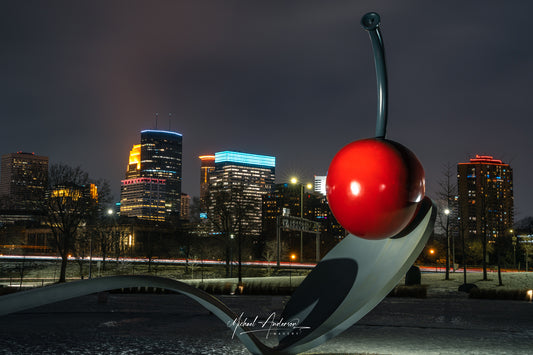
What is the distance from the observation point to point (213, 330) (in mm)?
12359

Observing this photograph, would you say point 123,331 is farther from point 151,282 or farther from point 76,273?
point 76,273

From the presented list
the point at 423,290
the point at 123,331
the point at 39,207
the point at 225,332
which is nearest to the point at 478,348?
the point at 225,332

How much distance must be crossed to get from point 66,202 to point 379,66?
105 feet

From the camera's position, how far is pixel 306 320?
8.19 m

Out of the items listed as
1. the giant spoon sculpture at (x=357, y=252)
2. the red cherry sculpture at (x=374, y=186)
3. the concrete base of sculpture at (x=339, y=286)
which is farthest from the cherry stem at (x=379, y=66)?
the concrete base of sculpture at (x=339, y=286)

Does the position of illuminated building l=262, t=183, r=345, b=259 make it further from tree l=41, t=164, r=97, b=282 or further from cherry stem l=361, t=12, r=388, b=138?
cherry stem l=361, t=12, r=388, b=138

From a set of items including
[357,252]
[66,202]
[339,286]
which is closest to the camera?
[339,286]

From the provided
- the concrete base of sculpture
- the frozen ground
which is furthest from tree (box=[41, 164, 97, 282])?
the concrete base of sculpture

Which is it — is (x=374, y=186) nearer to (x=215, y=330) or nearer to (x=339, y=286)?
(x=339, y=286)

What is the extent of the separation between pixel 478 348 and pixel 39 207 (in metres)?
30.5

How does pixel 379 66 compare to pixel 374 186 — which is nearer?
pixel 374 186

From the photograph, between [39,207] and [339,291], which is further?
[39,207]

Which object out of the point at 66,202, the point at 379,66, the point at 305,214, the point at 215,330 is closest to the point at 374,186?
the point at 379,66

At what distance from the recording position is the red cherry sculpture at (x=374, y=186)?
6293 mm
